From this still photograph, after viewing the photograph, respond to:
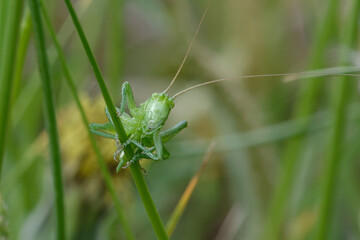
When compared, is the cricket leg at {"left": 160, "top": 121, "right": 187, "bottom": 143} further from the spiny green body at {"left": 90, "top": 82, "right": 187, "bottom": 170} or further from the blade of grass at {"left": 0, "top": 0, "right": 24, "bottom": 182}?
Answer: the blade of grass at {"left": 0, "top": 0, "right": 24, "bottom": 182}

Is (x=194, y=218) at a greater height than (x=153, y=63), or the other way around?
(x=153, y=63)

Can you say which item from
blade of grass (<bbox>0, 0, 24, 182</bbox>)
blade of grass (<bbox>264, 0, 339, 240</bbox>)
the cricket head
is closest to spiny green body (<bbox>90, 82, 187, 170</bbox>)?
the cricket head

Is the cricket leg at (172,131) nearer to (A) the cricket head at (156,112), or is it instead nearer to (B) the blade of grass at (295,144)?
(A) the cricket head at (156,112)

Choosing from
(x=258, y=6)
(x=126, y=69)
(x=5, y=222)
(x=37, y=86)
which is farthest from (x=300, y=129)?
(x=126, y=69)

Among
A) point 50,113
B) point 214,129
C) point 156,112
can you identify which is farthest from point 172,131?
point 214,129

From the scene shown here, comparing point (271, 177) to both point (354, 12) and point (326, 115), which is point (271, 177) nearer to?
point (326, 115)

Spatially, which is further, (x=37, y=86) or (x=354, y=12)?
(x=37, y=86)

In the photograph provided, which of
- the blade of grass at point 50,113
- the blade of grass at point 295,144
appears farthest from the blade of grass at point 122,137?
the blade of grass at point 295,144
